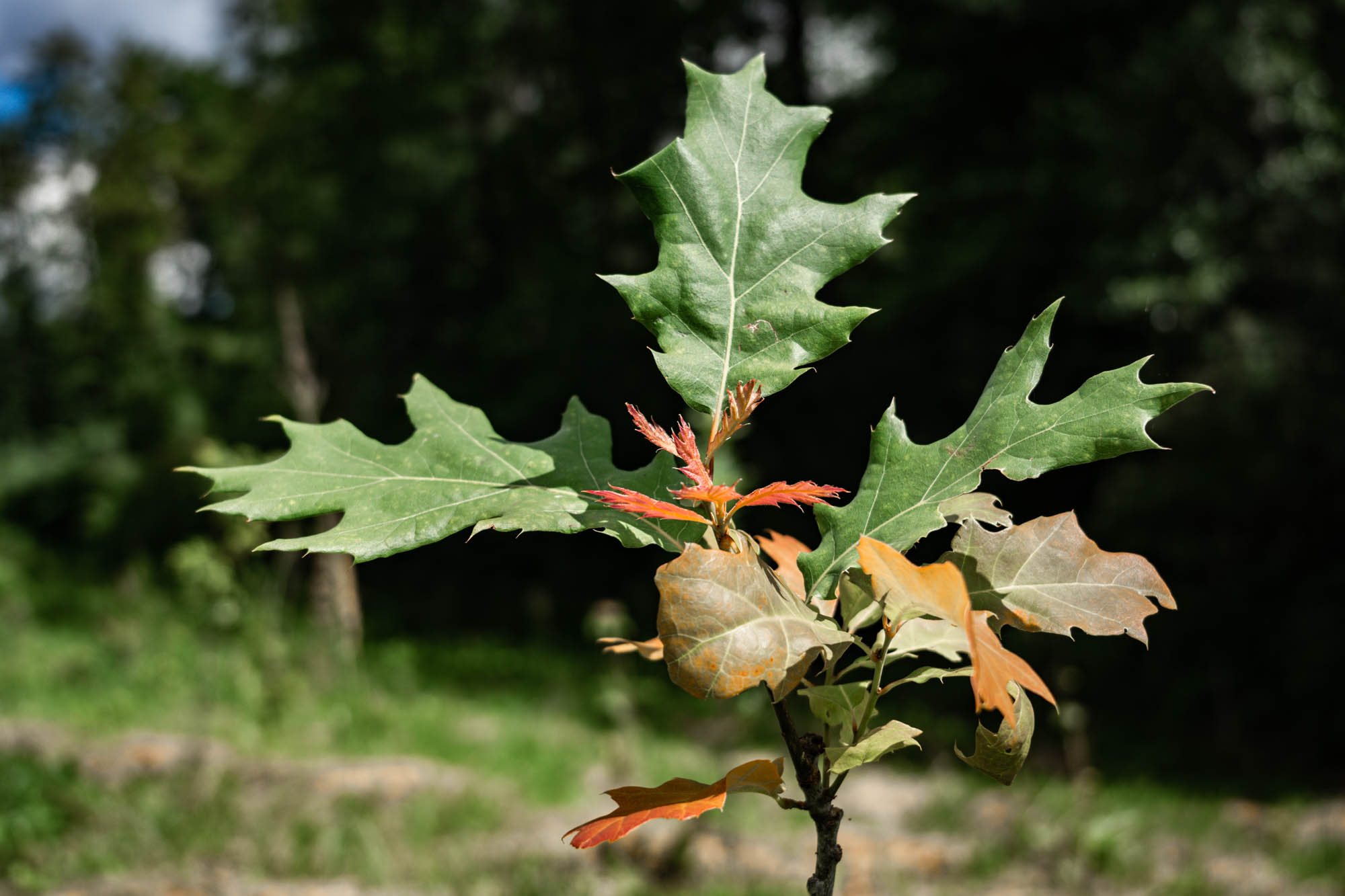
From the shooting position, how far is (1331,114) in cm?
503

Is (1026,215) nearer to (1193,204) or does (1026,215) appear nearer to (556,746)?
(1193,204)

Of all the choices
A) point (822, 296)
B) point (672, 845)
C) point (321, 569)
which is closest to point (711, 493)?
point (672, 845)

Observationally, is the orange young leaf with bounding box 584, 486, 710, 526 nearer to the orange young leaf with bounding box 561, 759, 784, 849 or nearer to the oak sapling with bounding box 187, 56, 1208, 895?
the oak sapling with bounding box 187, 56, 1208, 895

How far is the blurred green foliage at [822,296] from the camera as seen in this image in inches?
199

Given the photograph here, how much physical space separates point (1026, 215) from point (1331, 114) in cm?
174

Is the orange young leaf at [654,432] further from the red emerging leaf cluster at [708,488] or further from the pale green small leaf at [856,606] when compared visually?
the pale green small leaf at [856,606]

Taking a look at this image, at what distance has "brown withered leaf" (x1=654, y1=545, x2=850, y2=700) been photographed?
487mm

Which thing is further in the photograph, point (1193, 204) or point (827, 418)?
point (827, 418)

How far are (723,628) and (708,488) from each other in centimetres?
10

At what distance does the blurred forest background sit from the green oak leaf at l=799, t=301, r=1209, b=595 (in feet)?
0.55

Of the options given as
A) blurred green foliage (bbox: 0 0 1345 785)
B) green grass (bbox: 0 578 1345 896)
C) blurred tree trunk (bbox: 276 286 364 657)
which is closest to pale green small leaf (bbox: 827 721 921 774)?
blurred green foliage (bbox: 0 0 1345 785)

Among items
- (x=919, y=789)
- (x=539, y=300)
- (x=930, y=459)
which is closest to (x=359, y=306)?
(x=539, y=300)

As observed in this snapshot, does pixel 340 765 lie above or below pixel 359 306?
below

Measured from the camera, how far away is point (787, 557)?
73 centimetres
